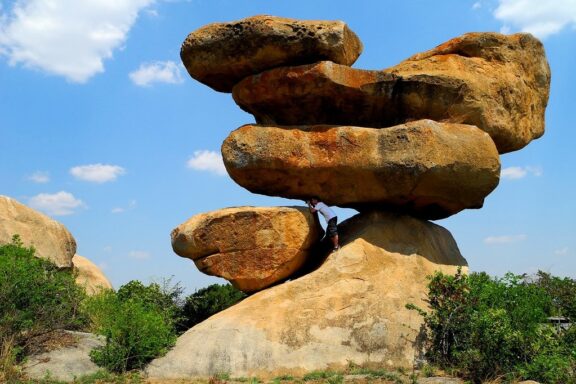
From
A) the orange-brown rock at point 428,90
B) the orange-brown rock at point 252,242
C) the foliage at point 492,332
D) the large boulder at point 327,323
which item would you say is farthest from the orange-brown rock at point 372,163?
the foliage at point 492,332

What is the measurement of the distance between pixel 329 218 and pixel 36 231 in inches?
380

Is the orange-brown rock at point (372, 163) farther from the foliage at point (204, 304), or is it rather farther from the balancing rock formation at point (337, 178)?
the foliage at point (204, 304)

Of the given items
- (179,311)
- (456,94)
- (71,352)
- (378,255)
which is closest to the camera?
(71,352)

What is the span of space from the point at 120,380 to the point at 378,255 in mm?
5392

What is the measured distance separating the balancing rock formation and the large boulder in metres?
0.03

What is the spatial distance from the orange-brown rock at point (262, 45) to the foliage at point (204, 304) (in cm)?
643

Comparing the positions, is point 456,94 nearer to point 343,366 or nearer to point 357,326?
point 357,326

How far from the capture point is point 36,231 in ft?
58.3

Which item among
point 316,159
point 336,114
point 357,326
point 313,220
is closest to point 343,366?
point 357,326

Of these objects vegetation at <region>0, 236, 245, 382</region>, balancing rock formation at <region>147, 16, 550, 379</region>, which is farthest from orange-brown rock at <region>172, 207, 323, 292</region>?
vegetation at <region>0, 236, 245, 382</region>

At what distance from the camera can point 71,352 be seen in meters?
10.9

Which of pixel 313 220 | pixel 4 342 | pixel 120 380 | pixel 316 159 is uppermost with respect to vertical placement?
pixel 316 159

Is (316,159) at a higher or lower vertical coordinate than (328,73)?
lower

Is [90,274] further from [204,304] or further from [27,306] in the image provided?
Result: [27,306]
